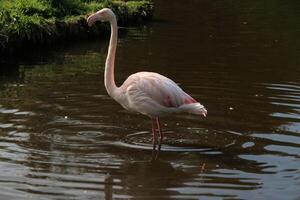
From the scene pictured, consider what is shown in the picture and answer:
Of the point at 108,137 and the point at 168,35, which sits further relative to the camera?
the point at 168,35

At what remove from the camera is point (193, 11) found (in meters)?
29.3

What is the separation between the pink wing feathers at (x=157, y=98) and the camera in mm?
8352

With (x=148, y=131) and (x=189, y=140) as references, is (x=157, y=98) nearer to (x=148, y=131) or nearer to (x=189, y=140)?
(x=189, y=140)

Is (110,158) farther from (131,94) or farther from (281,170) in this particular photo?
(281,170)

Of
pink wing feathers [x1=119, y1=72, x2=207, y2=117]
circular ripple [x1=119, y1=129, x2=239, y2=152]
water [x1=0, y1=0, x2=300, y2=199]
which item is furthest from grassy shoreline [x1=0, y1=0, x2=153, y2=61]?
pink wing feathers [x1=119, y1=72, x2=207, y2=117]

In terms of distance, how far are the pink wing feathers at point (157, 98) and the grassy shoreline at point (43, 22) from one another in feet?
23.9

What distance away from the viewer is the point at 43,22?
17.1 metres

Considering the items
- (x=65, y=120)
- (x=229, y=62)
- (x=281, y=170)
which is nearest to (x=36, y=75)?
(x=65, y=120)

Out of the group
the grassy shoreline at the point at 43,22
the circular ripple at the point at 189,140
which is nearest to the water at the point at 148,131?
the circular ripple at the point at 189,140

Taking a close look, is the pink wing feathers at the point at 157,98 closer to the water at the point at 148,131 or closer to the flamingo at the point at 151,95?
the flamingo at the point at 151,95

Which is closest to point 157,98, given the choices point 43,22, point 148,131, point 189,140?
point 189,140

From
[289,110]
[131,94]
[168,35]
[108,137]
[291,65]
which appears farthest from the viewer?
[168,35]

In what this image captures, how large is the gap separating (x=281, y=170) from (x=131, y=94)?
88.0 inches

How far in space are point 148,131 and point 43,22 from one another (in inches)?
337
